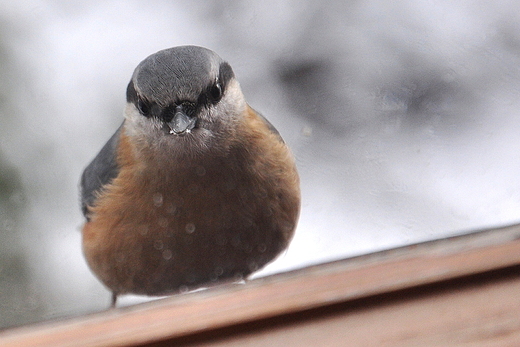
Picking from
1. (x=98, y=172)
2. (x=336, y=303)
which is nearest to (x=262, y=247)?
(x=98, y=172)

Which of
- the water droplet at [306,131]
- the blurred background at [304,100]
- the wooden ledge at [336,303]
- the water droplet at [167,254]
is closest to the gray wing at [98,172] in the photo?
the blurred background at [304,100]

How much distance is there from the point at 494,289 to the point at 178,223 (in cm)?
105

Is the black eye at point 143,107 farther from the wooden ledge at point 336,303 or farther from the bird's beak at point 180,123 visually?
the wooden ledge at point 336,303

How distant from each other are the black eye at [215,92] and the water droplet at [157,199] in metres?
0.32

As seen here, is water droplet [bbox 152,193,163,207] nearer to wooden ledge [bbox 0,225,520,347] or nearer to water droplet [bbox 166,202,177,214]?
water droplet [bbox 166,202,177,214]

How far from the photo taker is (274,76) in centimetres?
204

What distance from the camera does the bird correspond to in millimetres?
1938

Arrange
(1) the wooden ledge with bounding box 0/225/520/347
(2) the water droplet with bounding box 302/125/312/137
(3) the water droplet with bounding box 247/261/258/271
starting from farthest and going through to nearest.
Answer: (2) the water droplet with bounding box 302/125/312/137 < (3) the water droplet with bounding box 247/261/258/271 < (1) the wooden ledge with bounding box 0/225/520/347

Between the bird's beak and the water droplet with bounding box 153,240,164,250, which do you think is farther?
the water droplet with bounding box 153,240,164,250

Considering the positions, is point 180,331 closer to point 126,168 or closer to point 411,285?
point 411,285

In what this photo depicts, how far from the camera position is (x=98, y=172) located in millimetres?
2227

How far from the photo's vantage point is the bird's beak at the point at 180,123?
1.82 m

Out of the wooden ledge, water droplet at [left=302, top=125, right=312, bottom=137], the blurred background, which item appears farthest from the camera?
water droplet at [left=302, top=125, right=312, bottom=137]

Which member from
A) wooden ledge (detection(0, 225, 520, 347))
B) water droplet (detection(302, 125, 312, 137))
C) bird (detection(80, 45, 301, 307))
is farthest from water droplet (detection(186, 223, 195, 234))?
wooden ledge (detection(0, 225, 520, 347))
